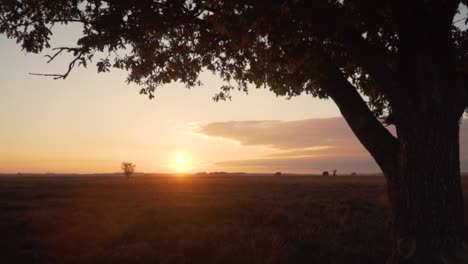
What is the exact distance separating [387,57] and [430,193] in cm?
303

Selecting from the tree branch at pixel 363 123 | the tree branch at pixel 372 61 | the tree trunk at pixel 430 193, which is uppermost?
the tree branch at pixel 372 61

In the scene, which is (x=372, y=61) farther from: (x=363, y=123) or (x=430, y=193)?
(x=430, y=193)

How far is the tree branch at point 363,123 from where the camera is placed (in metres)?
8.77

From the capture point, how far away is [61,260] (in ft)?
41.4

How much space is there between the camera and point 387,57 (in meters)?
9.66

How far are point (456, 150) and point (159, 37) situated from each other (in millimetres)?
6608

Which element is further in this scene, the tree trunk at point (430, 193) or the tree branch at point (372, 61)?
the tree branch at point (372, 61)

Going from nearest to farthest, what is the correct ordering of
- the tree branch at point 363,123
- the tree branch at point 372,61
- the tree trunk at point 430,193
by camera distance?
the tree trunk at point 430,193, the tree branch at point 372,61, the tree branch at point 363,123

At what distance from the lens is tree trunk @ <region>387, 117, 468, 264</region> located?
8125 mm

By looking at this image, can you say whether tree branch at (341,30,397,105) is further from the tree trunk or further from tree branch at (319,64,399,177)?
the tree trunk

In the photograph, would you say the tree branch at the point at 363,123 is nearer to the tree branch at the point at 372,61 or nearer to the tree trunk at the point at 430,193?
the tree trunk at the point at 430,193

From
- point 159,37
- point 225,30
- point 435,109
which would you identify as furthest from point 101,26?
point 435,109

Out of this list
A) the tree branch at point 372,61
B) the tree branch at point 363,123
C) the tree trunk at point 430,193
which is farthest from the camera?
the tree branch at point 363,123

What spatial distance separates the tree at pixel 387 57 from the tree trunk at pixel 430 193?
0.06 ft
